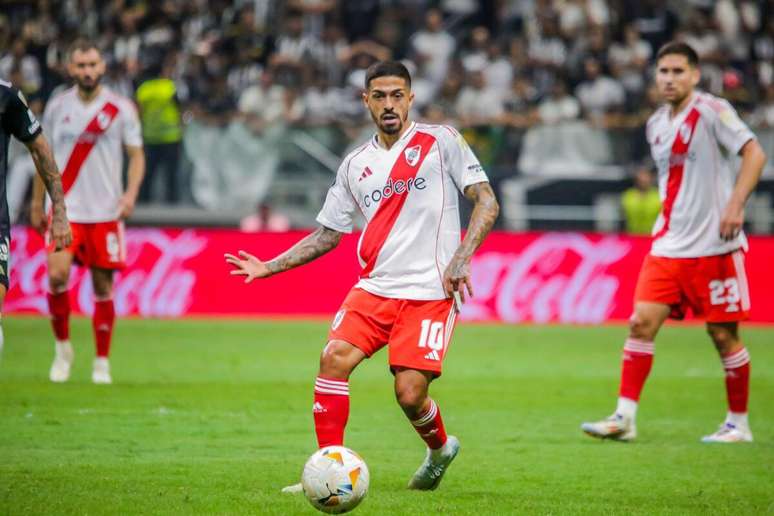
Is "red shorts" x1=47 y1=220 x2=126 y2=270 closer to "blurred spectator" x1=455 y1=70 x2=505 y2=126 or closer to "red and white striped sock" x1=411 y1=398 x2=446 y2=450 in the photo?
"red and white striped sock" x1=411 y1=398 x2=446 y2=450

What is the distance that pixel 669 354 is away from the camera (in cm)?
1650

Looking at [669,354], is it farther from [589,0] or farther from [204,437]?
[589,0]

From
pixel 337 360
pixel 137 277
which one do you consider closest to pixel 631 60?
pixel 137 277

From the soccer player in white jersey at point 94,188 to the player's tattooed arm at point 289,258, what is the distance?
5.16m

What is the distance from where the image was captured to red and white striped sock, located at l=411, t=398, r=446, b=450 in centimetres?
725

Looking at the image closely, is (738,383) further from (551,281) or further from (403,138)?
(551,281)

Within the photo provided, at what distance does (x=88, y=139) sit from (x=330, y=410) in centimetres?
655

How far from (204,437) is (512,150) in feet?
41.0

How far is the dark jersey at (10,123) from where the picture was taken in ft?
23.5

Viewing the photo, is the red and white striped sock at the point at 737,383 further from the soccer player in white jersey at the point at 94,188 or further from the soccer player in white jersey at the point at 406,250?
the soccer player in white jersey at the point at 94,188

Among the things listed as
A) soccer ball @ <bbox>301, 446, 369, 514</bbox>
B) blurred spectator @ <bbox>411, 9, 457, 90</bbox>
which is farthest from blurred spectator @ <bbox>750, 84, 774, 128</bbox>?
soccer ball @ <bbox>301, 446, 369, 514</bbox>

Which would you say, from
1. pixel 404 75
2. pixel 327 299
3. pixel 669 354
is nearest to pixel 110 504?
pixel 404 75

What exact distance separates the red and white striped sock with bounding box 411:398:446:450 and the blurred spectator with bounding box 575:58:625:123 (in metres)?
15.5

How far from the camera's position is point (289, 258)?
7.39 m
